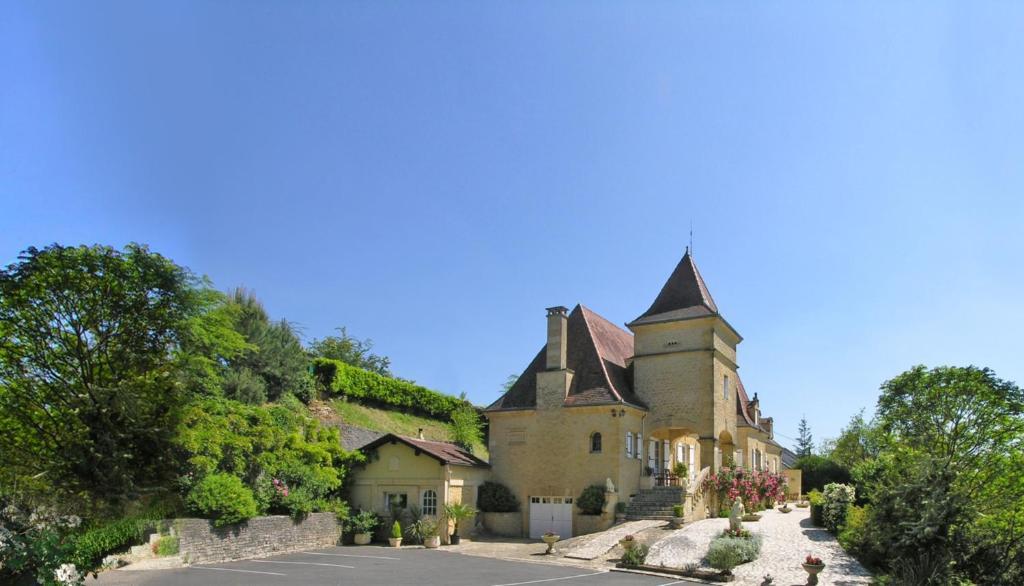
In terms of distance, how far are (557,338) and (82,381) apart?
1773 centimetres

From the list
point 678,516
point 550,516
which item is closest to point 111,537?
point 550,516

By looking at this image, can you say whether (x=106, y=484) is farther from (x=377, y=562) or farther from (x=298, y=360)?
(x=298, y=360)

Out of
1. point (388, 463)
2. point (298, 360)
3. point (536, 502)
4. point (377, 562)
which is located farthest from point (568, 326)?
point (377, 562)

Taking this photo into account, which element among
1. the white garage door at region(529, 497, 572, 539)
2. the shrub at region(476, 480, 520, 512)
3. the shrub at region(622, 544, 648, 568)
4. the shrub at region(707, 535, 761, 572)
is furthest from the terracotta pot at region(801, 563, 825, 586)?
the shrub at region(476, 480, 520, 512)

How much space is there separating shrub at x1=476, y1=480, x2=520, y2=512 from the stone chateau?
1.38ft

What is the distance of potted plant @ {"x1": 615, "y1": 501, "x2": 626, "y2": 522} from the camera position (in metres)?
28.0

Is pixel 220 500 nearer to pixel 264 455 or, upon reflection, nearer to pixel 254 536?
pixel 254 536

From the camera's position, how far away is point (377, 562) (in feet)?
70.4

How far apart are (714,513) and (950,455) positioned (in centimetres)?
1284

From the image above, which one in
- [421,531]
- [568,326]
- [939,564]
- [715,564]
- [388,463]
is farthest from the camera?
[568,326]

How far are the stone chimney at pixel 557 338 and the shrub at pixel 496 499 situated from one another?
18.3 ft

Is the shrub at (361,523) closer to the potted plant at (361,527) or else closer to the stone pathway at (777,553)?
the potted plant at (361,527)

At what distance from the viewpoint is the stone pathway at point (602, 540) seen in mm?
23362

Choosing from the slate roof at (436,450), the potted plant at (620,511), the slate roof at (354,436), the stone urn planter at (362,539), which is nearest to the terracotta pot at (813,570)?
the potted plant at (620,511)
